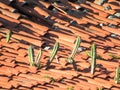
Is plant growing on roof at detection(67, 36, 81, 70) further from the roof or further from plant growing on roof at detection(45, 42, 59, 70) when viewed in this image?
plant growing on roof at detection(45, 42, 59, 70)

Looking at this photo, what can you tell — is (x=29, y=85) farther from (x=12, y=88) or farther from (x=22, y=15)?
(x=22, y=15)

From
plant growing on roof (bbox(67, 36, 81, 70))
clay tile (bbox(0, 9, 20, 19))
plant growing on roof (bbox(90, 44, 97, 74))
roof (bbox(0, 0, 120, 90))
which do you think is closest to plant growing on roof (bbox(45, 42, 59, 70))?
roof (bbox(0, 0, 120, 90))

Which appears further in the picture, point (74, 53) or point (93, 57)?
point (74, 53)

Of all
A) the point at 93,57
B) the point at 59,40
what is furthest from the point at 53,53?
the point at 59,40

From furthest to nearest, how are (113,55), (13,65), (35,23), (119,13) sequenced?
(119,13) < (35,23) < (113,55) < (13,65)

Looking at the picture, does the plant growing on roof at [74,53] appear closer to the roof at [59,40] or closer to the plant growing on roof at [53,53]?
the roof at [59,40]

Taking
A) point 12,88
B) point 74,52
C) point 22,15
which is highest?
point 22,15

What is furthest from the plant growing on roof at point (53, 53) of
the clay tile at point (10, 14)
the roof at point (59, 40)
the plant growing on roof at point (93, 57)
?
the clay tile at point (10, 14)

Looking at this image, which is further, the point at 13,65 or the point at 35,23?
the point at 35,23

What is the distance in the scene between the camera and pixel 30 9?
30.2ft

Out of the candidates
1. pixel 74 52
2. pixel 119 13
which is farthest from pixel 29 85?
pixel 119 13

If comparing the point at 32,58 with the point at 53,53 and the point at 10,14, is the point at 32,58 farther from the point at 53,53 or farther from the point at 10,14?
the point at 10,14

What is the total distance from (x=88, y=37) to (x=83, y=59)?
741 mm

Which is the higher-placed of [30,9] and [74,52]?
[30,9]
